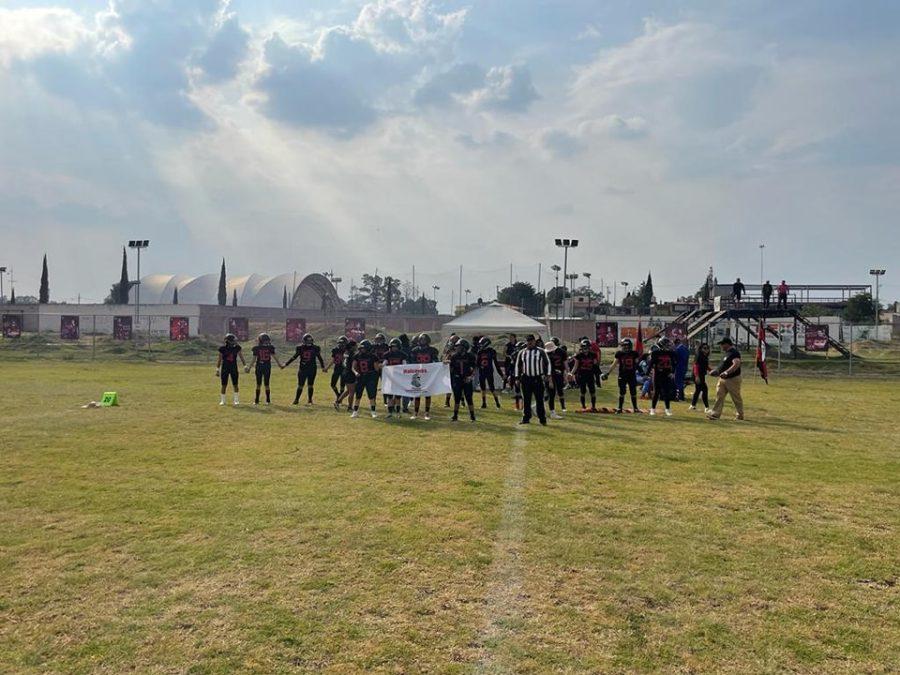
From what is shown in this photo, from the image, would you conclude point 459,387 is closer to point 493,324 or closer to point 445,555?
point 493,324

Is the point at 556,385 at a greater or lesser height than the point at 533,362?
lesser

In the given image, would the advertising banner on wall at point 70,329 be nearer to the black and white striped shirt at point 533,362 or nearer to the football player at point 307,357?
the football player at point 307,357

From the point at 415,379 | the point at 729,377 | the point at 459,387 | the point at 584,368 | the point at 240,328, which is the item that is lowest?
the point at 459,387

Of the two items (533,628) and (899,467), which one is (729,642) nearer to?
(533,628)

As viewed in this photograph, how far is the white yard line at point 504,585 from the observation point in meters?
4.22

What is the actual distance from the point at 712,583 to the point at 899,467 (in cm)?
675

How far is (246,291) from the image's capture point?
10119cm

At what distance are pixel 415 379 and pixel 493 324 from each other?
625 centimetres

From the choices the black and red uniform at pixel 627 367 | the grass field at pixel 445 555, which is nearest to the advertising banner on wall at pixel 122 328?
the grass field at pixel 445 555

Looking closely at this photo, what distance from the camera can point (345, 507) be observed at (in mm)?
7375

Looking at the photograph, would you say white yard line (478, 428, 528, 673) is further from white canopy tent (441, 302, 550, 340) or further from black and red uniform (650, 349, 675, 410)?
white canopy tent (441, 302, 550, 340)

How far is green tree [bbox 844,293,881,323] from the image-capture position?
59.8 meters

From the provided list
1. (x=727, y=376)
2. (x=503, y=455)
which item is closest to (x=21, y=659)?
(x=503, y=455)

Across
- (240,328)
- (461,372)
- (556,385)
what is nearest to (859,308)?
(240,328)
